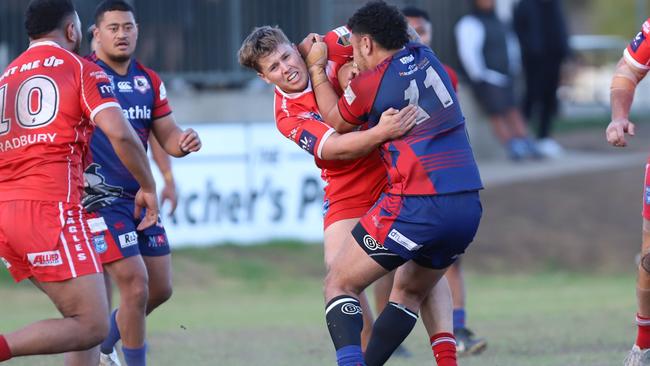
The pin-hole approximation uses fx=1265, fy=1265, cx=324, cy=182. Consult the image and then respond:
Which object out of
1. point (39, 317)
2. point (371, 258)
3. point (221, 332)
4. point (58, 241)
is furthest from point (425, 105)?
point (39, 317)

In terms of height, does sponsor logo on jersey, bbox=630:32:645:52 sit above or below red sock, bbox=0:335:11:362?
above

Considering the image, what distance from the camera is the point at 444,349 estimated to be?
6988mm

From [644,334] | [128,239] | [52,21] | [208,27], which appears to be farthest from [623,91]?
[208,27]

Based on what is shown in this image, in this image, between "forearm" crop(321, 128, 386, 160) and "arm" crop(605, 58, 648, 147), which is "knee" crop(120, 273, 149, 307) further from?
"arm" crop(605, 58, 648, 147)

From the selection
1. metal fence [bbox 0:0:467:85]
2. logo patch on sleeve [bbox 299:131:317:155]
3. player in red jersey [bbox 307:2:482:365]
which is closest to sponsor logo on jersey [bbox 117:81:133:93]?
logo patch on sleeve [bbox 299:131:317:155]

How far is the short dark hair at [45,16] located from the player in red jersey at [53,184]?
12cm

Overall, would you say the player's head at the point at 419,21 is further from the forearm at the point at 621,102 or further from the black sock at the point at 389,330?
the black sock at the point at 389,330

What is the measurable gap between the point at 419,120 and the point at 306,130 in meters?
0.67

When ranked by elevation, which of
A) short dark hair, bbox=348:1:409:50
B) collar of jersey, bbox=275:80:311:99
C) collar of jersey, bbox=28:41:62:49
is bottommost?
collar of jersey, bbox=275:80:311:99

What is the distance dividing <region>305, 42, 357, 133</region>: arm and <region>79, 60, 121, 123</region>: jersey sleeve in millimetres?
1157

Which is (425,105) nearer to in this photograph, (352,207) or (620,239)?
(352,207)

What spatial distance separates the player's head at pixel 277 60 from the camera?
7059 mm

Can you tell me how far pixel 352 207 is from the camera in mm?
7422

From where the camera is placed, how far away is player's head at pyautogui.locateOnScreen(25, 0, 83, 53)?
6691 millimetres
